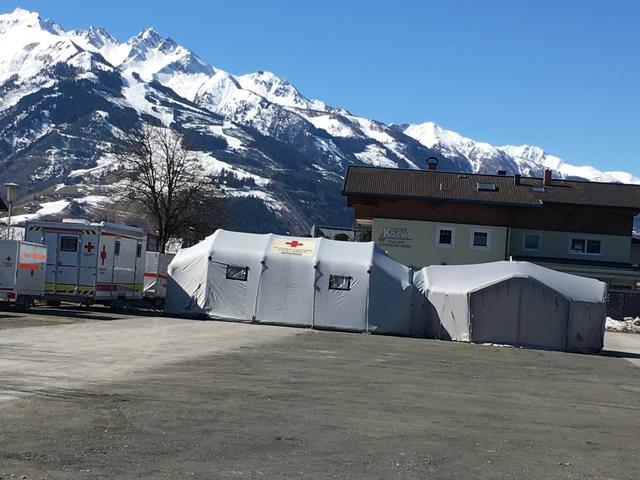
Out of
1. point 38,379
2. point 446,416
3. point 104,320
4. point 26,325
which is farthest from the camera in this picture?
point 104,320

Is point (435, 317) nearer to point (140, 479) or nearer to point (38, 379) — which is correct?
point (38, 379)

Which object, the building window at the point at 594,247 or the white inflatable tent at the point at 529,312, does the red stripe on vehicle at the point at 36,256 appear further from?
the building window at the point at 594,247

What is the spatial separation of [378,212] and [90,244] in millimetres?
30296

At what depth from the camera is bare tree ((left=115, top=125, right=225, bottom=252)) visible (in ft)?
208

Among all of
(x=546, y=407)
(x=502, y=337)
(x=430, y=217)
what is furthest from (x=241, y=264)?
(x=430, y=217)

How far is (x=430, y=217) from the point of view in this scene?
61250 millimetres

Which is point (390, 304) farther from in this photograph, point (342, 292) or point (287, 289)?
point (287, 289)

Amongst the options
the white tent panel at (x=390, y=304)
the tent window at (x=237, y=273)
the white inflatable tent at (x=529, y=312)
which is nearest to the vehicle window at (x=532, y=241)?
the white tent panel at (x=390, y=304)

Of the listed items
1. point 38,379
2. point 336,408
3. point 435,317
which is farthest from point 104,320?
point 336,408

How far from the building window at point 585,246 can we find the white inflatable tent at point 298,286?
2870 cm

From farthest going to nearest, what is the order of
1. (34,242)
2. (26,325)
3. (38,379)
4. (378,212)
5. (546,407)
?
1. (378,212)
2. (34,242)
3. (26,325)
4. (546,407)
5. (38,379)

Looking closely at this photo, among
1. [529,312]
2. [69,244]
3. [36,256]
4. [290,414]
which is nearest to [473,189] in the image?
[529,312]

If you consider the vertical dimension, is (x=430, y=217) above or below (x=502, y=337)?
above

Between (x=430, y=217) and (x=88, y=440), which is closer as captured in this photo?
(x=88, y=440)
